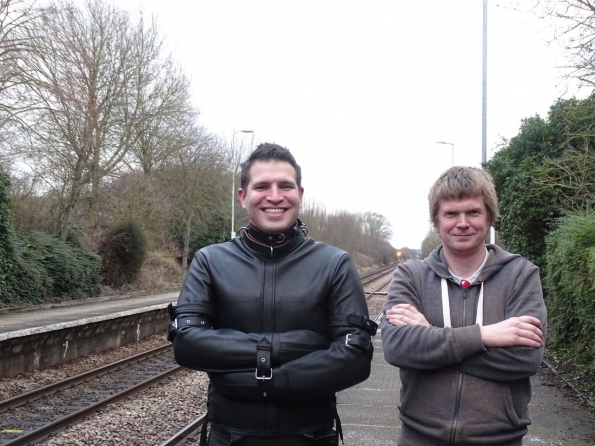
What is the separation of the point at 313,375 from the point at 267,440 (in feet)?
1.11

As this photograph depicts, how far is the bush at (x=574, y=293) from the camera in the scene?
8820mm

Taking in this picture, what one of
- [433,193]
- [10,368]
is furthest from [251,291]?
[10,368]

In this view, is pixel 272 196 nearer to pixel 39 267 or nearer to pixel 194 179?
pixel 39 267

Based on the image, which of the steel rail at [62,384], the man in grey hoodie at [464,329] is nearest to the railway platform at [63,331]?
the steel rail at [62,384]

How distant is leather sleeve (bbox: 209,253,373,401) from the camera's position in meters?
2.34

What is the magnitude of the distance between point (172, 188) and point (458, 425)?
30843 millimetres

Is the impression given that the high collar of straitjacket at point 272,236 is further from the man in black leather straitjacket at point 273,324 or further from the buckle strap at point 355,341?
the buckle strap at point 355,341

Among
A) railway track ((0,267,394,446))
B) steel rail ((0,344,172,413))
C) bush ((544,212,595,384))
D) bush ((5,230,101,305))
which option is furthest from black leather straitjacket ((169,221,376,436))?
bush ((5,230,101,305))

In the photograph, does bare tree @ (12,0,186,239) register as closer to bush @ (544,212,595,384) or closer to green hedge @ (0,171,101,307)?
green hedge @ (0,171,101,307)

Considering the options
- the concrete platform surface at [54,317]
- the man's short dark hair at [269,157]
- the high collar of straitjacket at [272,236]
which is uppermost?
the man's short dark hair at [269,157]

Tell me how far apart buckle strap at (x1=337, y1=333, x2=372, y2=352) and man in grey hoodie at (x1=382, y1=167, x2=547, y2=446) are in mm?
147

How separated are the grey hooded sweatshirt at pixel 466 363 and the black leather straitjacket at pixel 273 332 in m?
0.23

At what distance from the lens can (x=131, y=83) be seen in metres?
26.3

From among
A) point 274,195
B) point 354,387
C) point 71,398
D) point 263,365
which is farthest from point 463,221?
point 71,398
